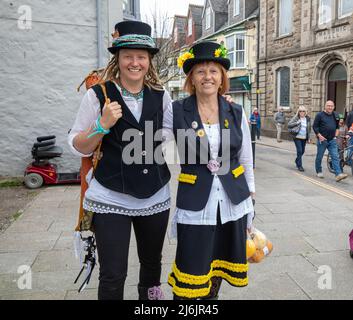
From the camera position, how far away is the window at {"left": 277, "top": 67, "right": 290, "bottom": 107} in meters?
19.2

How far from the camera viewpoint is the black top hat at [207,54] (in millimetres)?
2264

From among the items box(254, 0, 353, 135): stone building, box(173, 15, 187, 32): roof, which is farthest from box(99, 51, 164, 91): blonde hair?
box(173, 15, 187, 32): roof

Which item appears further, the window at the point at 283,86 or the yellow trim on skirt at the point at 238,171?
the window at the point at 283,86

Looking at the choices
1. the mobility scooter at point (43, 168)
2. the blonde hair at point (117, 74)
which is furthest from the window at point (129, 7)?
the blonde hair at point (117, 74)

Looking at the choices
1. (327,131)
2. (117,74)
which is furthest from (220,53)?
(327,131)

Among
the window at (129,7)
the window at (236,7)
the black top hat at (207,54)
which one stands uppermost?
the window at (236,7)

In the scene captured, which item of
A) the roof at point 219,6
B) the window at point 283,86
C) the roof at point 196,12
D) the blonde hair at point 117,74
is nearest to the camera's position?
the blonde hair at point 117,74

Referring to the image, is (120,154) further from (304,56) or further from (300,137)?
(304,56)

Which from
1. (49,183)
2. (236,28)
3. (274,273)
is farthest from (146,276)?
(236,28)

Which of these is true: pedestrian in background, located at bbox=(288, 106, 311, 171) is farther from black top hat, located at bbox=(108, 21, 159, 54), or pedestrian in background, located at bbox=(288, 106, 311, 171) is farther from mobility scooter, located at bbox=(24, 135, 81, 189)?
black top hat, located at bbox=(108, 21, 159, 54)

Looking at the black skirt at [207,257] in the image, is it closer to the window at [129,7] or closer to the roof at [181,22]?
the window at [129,7]

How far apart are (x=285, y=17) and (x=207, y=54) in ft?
61.9
